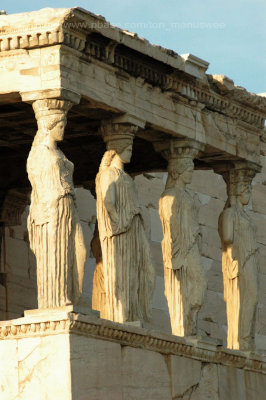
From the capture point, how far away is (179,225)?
17984 millimetres

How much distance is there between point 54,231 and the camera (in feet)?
52.3

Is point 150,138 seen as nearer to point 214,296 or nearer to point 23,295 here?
point 23,295

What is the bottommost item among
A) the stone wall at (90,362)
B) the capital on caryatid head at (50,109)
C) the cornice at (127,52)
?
the stone wall at (90,362)

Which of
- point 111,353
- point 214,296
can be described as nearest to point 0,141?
point 111,353

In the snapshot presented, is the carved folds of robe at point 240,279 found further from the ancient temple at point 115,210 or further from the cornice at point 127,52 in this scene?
the cornice at point 127,52

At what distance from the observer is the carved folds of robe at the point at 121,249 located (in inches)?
669

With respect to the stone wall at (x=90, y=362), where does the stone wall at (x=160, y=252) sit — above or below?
above

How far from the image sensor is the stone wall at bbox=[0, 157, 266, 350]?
67.7 feet

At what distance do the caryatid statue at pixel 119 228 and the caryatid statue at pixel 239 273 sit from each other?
6.52 feet

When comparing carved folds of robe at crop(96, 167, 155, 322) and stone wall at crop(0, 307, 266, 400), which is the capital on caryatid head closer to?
carved folds of robe at crop(96, 167, 155, 322)

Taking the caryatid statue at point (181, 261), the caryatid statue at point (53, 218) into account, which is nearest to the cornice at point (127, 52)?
the caryatid statue at point (53, 218)

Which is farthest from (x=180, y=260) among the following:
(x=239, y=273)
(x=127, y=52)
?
(x=127, y=52)

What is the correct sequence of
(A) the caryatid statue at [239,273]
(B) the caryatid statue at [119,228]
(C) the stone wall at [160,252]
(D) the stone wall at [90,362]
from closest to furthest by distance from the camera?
(D) the stone wall at [90,362] < (B) the caryatid statue at [119,228] < (A) the caryatid statue at [239,273] < (C) the stone wall at [160,252]

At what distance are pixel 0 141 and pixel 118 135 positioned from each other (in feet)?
6.60
